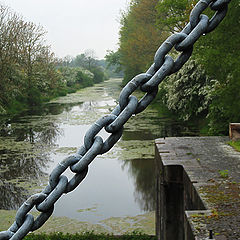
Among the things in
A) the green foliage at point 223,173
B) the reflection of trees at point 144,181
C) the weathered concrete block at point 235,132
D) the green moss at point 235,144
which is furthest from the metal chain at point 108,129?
the reflection of trees at point 144,181

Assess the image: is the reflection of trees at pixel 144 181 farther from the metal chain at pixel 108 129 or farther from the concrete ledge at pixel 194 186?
the metal chain at pixel 108 129

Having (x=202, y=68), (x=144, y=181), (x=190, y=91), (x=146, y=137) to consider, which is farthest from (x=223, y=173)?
(x=190, y=91)

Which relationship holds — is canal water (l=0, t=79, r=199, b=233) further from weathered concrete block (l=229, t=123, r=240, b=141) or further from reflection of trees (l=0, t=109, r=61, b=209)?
weathered concrete block (l=229, t=123, r=240, b=141)

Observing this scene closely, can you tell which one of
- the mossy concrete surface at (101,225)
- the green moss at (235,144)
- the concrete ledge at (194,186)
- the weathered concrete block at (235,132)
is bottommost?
the mossy concrete surface at (101,225)

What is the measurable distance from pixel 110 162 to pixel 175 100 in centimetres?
721

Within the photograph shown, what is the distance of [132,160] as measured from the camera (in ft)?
38.7

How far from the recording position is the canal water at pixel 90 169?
328 inches

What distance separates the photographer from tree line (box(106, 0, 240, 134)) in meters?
9.58

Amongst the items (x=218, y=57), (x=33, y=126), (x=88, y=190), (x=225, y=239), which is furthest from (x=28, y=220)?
(x=33, y=126)

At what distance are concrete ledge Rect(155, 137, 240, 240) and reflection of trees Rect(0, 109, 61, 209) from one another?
13.7ft

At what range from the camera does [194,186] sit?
4742 millimetres

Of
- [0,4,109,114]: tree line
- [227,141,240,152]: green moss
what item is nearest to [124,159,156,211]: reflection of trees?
[227,141,240,152]: green moss

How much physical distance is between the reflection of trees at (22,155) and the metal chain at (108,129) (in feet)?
25.4

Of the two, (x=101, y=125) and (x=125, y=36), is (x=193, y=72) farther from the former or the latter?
(x=125, y=36)
